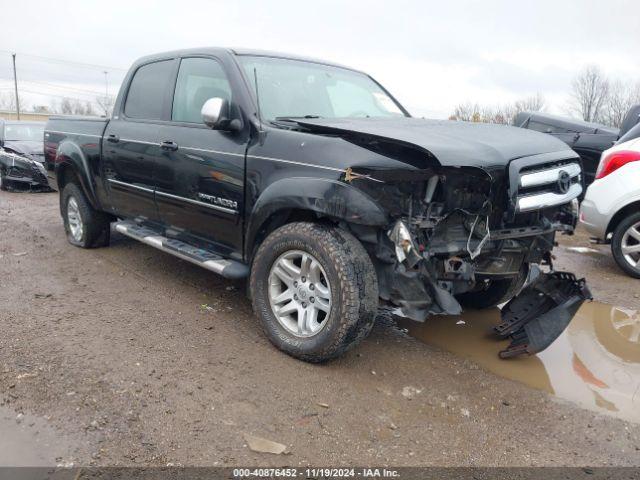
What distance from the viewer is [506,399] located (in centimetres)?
321

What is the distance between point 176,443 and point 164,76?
3328mm

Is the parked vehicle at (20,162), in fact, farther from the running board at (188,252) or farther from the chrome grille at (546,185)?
the chrome grille at (546,185)

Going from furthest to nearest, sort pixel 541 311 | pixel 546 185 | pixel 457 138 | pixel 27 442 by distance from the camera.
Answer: pixel 541 311, pixel 546 185, pixel 457 138, pixel 27 442

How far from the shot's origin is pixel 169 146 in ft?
14.2

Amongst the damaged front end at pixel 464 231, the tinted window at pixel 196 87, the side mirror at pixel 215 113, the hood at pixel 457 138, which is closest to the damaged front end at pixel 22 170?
the tinted window at pixel 196 87

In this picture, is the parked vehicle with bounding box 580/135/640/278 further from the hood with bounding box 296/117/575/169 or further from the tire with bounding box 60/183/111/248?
the tire with bounding box 60/183/111/248

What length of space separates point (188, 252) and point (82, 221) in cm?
242

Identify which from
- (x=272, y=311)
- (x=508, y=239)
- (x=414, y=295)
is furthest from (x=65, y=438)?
(x=508, y=239)

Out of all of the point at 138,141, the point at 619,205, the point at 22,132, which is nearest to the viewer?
the point at 138,141

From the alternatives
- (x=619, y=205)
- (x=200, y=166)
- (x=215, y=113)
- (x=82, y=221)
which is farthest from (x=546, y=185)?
(x=82, y=221)

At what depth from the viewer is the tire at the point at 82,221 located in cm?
596

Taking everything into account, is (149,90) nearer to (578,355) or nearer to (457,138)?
(457,138)

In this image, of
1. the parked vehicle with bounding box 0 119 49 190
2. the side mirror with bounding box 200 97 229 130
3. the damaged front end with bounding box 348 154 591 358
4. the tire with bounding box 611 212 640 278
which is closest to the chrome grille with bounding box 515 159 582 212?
the damaged front end with bounding box 348 154 591 358

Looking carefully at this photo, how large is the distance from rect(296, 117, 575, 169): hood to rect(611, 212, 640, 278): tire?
277 cm
